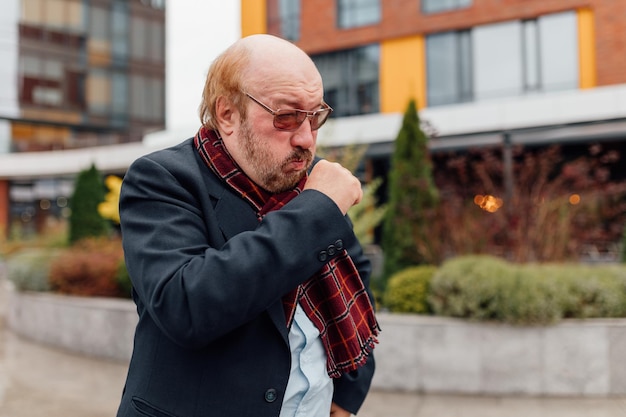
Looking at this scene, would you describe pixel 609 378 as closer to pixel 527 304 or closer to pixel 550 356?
pixel 550 356

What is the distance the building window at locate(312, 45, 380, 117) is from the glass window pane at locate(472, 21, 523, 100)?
12.3 ft

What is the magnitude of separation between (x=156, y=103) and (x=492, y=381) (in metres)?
38.3

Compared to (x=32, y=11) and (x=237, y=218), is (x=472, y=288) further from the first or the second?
(x=32, y=11)

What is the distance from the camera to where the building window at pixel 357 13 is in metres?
21.2

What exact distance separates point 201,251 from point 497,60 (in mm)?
19542

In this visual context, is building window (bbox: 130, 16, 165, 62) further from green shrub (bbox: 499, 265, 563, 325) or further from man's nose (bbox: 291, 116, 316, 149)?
man's nose (bbox: 291, 116, 316, 149)

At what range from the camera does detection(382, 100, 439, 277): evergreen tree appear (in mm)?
8312

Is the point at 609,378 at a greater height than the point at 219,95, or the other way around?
the point at 219,95

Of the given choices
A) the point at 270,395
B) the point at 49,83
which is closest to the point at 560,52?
the point at 270,395

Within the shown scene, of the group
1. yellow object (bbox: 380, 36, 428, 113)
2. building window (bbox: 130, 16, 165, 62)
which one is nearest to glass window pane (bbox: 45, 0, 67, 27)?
building window (bbox: 130, 16, 165, 62)

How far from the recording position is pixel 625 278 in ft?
18.6

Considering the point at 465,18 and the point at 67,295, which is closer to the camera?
the point at 67,295

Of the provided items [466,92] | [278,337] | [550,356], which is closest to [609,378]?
[550,356]

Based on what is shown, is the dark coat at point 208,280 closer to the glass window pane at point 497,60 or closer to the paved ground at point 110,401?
the paved ground at point 110,401
